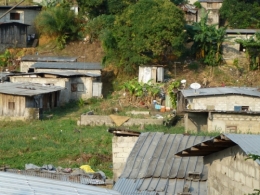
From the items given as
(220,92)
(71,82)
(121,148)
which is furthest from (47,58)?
(121,148)

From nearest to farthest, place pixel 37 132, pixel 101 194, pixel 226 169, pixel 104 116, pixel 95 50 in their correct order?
1. pixel 101 194
2. pixel 226 169
3. pixel 37 132
4. pixel 104 116
5. pixel 95 50

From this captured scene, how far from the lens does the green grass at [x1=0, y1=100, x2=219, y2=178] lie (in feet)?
70.7

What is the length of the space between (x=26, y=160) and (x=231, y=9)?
20920 millimetres

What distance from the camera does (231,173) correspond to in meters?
9.87

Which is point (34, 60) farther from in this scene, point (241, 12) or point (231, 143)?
point (231, 143)

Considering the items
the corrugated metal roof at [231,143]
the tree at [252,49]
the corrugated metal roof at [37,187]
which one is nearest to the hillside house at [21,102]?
the tree at [252,49]

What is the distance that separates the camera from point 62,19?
121 feet

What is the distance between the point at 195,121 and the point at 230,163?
1643 centimetres

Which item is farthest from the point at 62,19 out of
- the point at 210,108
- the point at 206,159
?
the point at 206,159

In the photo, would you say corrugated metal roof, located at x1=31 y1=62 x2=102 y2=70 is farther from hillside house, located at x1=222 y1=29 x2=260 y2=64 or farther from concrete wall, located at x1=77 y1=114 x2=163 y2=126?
hillside house, located at x1=222 y1=29 x2=260 y2=64

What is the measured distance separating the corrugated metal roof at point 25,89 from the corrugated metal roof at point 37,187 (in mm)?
19750

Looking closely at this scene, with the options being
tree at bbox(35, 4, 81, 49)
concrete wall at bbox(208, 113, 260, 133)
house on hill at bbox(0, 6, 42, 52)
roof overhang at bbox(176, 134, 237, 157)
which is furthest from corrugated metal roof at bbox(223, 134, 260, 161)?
house on hill at bbox(0, 6, 42, 52)

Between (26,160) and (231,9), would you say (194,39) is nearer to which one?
(231,9)

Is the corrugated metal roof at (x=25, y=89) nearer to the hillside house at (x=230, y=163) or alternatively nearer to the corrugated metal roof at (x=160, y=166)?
the corrugated metal roof at (x=160, y=166)
